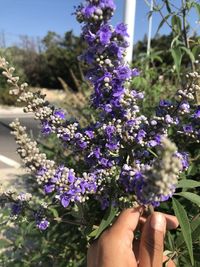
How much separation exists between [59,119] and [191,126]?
48 cm

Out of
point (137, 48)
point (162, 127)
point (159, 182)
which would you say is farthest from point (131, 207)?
point (137, 48)

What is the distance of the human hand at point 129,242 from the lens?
125 centimetres

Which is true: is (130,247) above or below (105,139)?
below

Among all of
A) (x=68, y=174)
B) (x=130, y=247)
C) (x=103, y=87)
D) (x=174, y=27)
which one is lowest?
(x=130, y=247)

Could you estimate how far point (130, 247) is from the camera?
4.25 ft

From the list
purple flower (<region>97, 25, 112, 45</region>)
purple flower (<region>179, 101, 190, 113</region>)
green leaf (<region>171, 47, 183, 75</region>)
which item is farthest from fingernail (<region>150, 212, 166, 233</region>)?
green leaf (<region>171, 47, 183, 75</region>)

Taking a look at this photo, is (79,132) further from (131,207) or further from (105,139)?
(131,207)

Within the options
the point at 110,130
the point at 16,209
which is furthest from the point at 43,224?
the point at 110,130

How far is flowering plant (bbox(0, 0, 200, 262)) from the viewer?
1.17 m

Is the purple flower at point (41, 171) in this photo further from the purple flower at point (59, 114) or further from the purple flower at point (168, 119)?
the purple flower at point (168, 119)

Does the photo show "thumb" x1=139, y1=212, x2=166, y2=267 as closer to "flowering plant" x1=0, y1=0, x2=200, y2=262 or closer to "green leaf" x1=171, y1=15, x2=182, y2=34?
"flowering plant" x1=0, y1=0, x2=200, y2=262

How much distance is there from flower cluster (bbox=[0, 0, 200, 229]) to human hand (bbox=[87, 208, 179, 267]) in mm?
74

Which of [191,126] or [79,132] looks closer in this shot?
[79,132]

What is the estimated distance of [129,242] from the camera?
1278 mm
